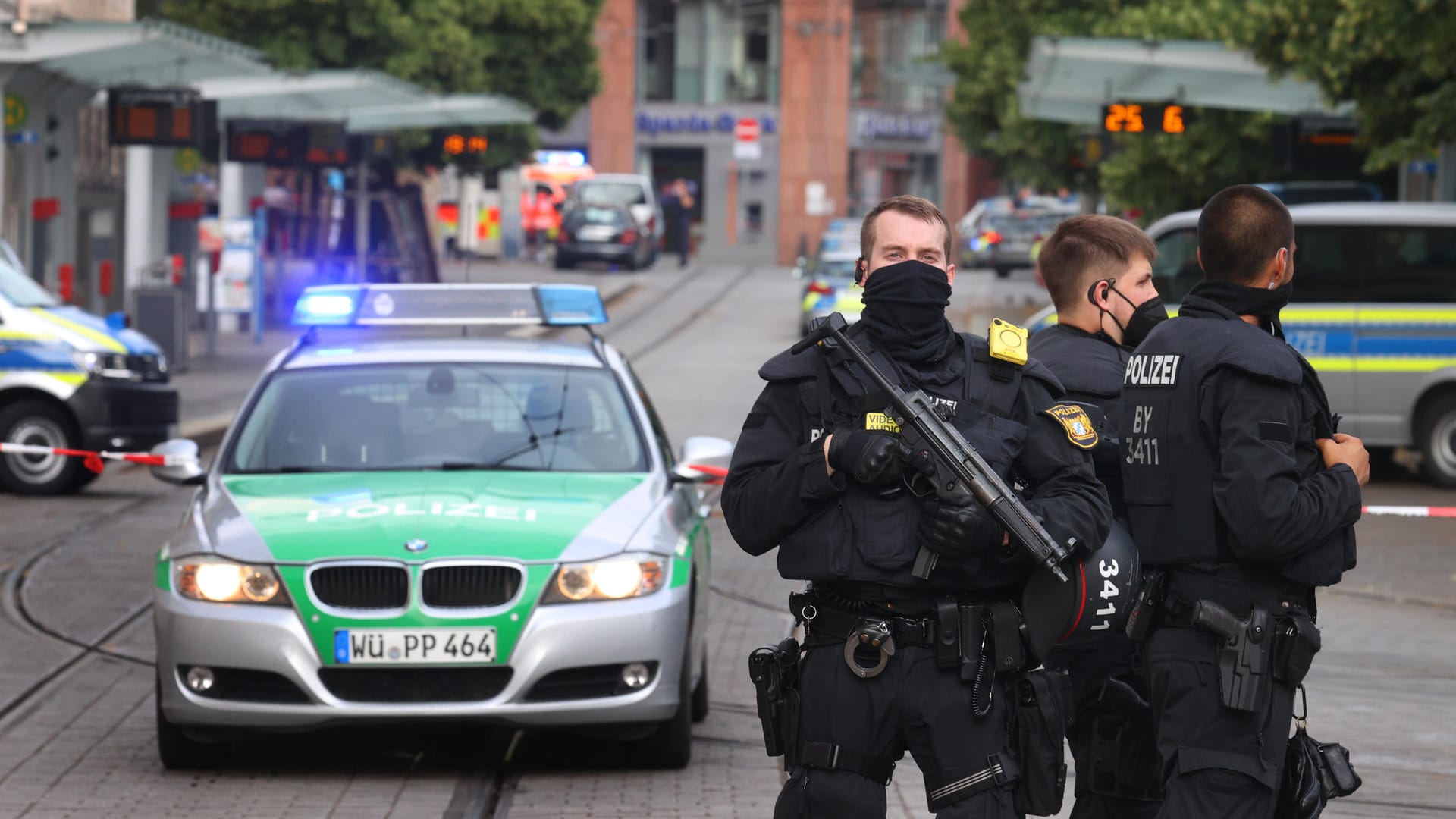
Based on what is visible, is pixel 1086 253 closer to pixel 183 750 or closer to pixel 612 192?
pixel 183 750

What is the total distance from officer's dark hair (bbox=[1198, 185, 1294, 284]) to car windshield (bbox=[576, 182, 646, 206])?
43256mm

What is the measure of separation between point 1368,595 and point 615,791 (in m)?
6.07

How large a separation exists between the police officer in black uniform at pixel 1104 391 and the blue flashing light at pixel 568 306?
10.6 feet

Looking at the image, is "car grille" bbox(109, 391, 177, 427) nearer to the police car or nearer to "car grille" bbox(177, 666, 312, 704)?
the police car

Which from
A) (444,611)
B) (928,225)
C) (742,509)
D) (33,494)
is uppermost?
(928,225)

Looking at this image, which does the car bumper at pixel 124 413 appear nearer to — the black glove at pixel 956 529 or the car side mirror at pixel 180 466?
the car side mirror at pixel 180 466

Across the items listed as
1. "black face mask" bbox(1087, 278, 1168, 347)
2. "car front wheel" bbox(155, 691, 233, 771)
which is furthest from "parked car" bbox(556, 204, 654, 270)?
"black face mask" bbox(1087, 278, 1168, 347)

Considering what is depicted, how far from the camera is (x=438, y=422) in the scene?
8070 mm

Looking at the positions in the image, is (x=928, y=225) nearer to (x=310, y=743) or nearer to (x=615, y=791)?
(x=615, y=791)

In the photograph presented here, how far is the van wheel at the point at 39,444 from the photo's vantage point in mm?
15258

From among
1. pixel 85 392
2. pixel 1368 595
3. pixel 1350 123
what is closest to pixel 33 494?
pixel 85 392

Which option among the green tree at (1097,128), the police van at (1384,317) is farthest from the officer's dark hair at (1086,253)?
the green tree at (1097,128)

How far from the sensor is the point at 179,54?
849 inches

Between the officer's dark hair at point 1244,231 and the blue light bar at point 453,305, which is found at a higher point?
the officer's dark hair at point 1244,231
